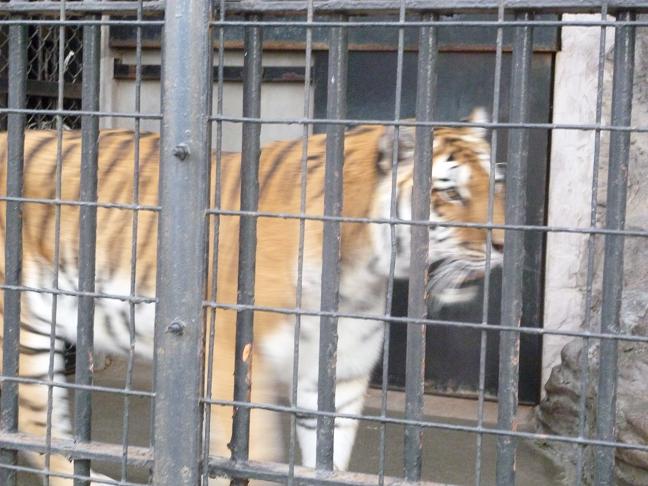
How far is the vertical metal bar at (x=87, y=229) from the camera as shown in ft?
7.81

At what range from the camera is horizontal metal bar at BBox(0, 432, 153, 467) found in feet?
7.73

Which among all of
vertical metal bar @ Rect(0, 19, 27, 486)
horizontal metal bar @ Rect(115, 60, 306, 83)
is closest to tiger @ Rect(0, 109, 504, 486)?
vertical metal bar @ Rect(0, 19, 27, 486)

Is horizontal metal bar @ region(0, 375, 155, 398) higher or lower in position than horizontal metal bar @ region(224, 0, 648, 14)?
→ lower

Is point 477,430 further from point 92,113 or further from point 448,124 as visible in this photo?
point 92,113

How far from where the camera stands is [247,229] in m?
2.31

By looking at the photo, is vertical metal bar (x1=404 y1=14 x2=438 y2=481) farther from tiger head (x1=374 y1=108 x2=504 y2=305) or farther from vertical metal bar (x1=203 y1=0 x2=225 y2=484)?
tiger head (x1=374 y1=108 x2=504 y2=305)

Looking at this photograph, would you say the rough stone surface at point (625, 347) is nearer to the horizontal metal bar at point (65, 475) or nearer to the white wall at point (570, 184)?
the white wall at point (570, 184)

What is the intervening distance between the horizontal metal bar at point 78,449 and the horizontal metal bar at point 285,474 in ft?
0.53

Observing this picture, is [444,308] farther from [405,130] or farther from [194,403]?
[194,403]

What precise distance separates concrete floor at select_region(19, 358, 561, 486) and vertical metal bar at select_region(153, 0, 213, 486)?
1.70 m

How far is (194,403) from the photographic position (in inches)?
87.8

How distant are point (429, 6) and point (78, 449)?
1.25m

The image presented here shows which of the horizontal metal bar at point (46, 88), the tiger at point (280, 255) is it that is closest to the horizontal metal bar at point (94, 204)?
the tiger at point (280, 255)

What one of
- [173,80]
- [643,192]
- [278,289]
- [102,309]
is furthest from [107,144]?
[643,192]
